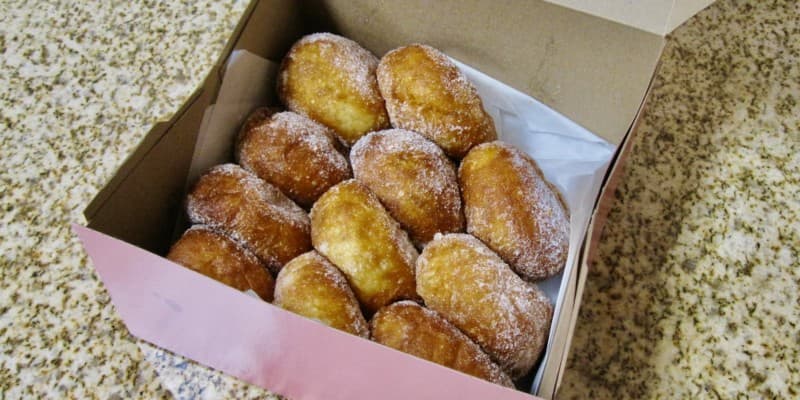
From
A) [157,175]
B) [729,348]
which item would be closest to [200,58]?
[157,175]

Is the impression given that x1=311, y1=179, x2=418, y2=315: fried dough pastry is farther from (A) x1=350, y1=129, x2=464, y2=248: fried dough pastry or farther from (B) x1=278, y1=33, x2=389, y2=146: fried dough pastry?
(B) x1=278, y1=33, x2=389, y2=146: fried dough pastry

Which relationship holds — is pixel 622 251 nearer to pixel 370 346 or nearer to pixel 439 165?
pixel 439 165

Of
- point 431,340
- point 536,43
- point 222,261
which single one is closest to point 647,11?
point 536,43

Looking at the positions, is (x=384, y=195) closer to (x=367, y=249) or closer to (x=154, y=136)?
(x=367, y=249)

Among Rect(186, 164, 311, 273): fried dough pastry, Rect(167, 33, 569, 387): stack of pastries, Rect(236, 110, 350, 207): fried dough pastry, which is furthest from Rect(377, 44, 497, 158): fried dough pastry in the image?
Rect(186, 164, 311, 273): fried dough pastry

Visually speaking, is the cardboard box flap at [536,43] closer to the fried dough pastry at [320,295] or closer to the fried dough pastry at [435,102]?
the fried dough pastry at [435,102]

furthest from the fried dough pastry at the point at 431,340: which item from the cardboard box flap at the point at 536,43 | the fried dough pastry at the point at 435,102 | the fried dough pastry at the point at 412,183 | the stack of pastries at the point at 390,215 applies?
the cardboard box flap at the point at 536,43

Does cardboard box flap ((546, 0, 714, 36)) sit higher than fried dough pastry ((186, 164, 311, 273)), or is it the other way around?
cardboard box flap ((546, 0, 714, 36))
